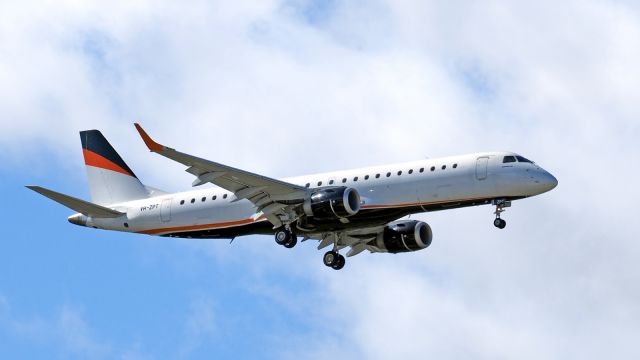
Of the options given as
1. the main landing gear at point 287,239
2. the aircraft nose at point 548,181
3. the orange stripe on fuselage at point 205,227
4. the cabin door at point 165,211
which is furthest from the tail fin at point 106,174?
the aircraft nose at point 548,181

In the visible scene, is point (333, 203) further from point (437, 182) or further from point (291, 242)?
point (437, 182)

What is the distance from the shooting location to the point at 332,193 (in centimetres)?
5928

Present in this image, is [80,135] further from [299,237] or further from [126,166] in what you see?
[299,237]

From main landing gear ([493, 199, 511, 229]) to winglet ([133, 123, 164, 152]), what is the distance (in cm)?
1506

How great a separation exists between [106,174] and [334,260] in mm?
13364

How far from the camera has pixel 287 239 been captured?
61594 mm

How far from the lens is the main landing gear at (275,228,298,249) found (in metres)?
61.6

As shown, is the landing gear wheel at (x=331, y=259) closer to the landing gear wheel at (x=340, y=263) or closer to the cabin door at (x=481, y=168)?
the landing gear wheel at (x=340, y=263)

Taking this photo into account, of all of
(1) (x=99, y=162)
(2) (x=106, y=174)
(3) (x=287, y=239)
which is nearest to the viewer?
(3) (x=287, y=239)

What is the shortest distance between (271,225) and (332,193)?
16.3 ft

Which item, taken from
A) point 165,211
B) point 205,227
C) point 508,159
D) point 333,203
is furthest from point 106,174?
point 508,159

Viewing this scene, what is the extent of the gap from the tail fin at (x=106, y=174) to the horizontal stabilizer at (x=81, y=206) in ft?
5.91

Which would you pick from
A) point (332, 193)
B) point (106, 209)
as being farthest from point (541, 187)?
point (106, 209)

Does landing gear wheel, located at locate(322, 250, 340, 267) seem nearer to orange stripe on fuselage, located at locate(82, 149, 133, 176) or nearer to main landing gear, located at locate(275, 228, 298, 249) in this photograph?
main landing gear, located at locate(275, 228, 298, 249)
